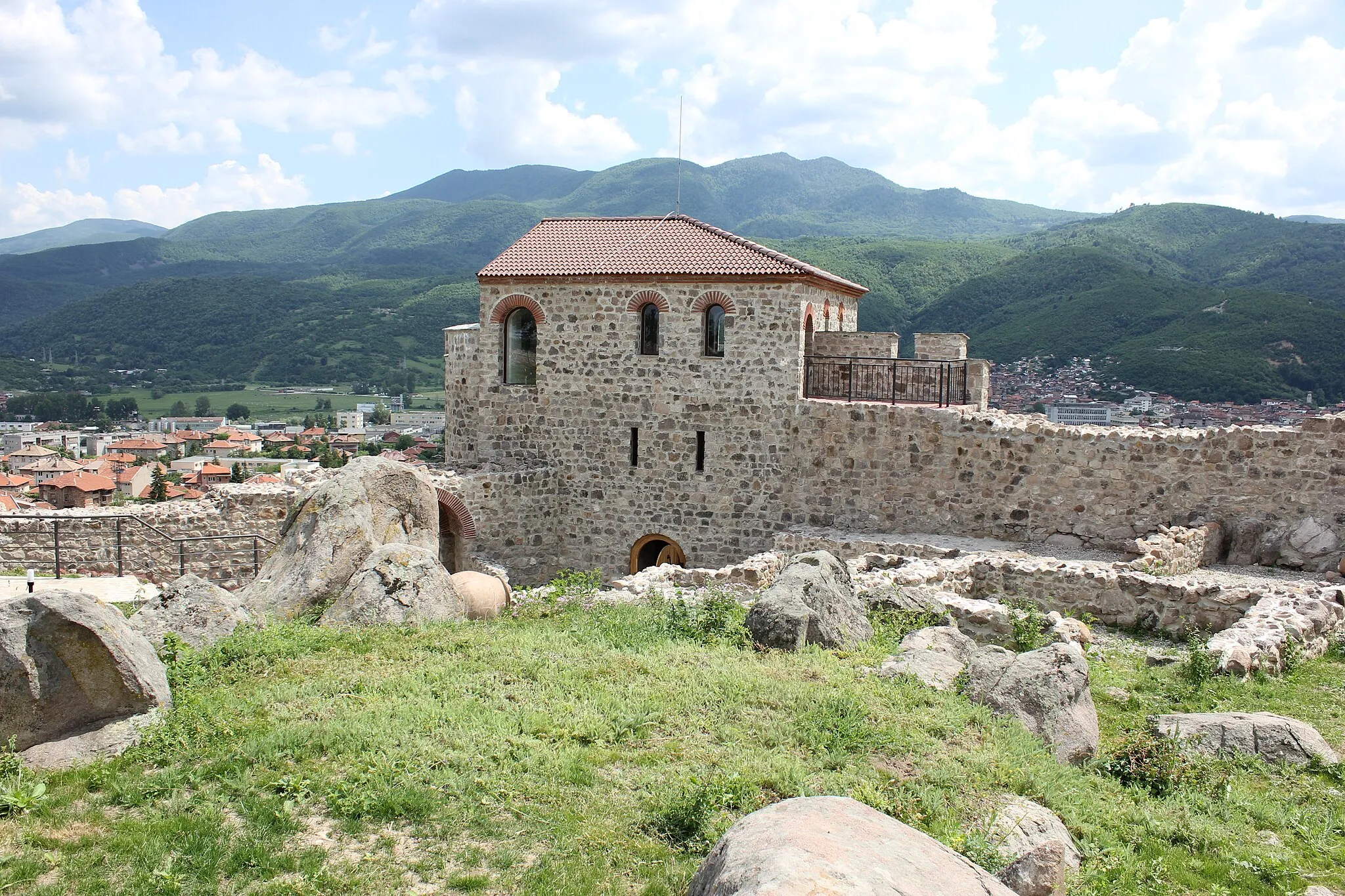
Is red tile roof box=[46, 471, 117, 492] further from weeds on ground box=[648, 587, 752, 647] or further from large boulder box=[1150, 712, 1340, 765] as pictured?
large boulder box=[1150, 712, 1340, 765]

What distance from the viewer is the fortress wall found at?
16.4m

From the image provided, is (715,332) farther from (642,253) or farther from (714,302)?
(642,253)

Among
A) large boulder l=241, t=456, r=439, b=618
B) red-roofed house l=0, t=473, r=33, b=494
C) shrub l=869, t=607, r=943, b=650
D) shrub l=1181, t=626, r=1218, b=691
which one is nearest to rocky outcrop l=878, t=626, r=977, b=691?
shrub l=869, t=607, r=943, b=650

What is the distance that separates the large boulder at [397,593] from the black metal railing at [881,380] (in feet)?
37.2

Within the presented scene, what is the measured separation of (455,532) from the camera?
782 inches

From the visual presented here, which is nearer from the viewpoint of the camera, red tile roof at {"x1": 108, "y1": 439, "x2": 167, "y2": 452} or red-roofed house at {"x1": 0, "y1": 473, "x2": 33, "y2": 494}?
red-roofed house at {"x1": 0, "y1": 473, "x2": 33, "y2": 494}

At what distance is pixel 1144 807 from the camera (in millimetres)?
7371

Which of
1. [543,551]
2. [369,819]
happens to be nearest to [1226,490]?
[543,551]

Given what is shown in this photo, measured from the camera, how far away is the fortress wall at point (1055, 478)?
1641 centimetres

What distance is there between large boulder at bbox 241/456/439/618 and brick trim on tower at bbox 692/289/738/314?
7886 mm

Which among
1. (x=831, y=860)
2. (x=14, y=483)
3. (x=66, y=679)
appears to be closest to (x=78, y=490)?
(x=14, y=483)

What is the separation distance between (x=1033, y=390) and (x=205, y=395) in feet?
266

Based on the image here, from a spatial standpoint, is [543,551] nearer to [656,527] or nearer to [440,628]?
[656,527]

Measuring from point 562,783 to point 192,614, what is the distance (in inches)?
205
